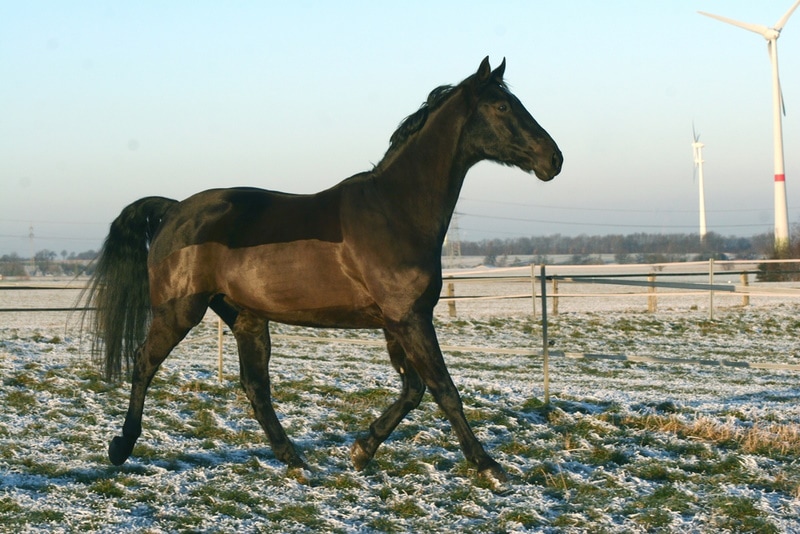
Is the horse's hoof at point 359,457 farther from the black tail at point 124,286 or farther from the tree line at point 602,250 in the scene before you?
the tree line at point 602,250

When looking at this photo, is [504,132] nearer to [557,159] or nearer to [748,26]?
[557,159]

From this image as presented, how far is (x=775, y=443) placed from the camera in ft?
17.8

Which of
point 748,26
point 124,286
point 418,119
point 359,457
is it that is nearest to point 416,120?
point 418,119

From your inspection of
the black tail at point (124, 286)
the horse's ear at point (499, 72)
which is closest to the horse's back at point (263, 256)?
the black tail at point (124, 286)

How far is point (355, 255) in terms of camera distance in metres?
4.82

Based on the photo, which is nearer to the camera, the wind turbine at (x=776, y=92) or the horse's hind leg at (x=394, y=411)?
the horse's hind leg at (x=394, y=411)

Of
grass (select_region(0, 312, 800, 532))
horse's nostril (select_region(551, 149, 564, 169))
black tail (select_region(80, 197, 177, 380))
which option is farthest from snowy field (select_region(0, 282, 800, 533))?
horse's nostril (select_region(551, 149, 564, 169))

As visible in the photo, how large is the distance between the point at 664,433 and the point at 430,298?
228 cm

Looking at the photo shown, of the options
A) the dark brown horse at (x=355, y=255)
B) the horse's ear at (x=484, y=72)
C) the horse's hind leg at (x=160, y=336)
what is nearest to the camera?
the dark brown horse at (x=355, y=255)

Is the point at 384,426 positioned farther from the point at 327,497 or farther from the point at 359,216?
the point at 359,216

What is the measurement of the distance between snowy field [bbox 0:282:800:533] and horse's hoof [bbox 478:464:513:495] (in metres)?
0.08

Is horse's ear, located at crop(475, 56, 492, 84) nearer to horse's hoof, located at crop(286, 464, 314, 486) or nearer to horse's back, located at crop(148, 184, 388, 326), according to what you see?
horse's back, located at crop(148, 184, 388, 326)

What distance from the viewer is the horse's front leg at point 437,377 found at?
182 inches

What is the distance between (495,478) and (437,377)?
2.09 feet
